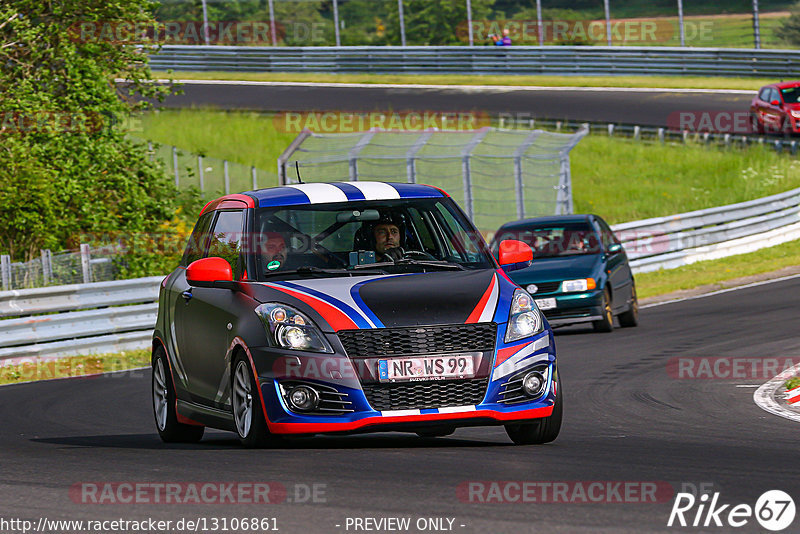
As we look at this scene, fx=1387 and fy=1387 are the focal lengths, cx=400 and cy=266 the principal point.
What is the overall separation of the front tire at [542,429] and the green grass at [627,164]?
24.3 meters

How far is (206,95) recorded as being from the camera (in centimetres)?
4381

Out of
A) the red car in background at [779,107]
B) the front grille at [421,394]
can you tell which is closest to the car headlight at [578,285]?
the front grille at [421,394]

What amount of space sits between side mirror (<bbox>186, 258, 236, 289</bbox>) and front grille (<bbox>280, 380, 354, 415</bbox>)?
1.03 m

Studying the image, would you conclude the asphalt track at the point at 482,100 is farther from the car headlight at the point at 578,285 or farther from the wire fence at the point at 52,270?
the wire fence at the point at 52,270

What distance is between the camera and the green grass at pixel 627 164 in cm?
3388

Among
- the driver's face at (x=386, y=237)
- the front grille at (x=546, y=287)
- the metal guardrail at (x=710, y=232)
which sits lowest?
the metal guardrail at (x=710, y=232)

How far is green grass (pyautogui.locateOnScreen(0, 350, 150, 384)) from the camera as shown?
1645 cm

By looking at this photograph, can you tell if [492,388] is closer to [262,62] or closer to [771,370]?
[771,370]

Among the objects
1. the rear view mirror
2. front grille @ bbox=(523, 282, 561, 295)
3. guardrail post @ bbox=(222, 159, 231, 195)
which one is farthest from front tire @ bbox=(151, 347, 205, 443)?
guardrail post @ bbox=(222, 159, 231, 195)

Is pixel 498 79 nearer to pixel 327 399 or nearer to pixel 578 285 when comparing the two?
pixel 578 285

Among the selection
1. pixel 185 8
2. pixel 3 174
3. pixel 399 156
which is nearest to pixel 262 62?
pixel 185 8

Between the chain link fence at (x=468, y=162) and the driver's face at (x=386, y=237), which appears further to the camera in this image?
the chain link fence at (x=468, y=162)

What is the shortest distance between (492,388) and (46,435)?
398 cm

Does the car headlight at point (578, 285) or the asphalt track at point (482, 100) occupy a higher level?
the asphalt track at point (482, 100)
